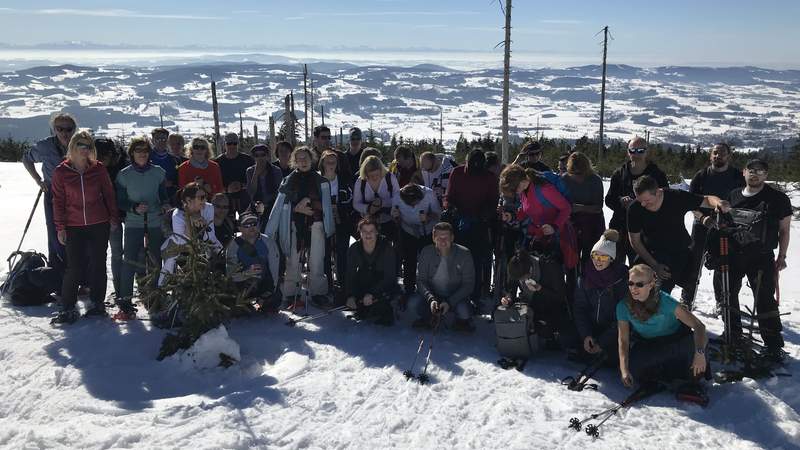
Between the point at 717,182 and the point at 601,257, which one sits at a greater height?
the point at 717,182

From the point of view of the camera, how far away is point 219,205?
6.42 metres

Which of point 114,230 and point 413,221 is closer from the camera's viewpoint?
point 114,230

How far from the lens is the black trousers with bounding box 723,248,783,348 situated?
5059mm

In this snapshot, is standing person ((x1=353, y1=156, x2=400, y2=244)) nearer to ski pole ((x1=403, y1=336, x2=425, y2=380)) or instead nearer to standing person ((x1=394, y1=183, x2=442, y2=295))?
standing person ((x1=394, y1=183, x2=442, y2=295))

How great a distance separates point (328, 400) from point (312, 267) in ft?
8.01

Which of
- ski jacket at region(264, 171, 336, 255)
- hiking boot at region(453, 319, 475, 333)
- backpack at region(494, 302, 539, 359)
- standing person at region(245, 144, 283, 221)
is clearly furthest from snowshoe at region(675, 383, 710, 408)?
standing person at region(245, 144, 283, 221)

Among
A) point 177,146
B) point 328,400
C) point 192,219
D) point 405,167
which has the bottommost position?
point 328,400

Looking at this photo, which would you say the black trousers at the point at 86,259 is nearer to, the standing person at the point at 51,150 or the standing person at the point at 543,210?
the standing person at the point at 51,150

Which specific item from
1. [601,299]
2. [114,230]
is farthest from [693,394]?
[114,230]

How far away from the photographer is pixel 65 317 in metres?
6.07

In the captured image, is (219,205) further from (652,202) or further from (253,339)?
(652,202)

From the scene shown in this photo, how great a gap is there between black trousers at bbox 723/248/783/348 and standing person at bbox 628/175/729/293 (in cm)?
45

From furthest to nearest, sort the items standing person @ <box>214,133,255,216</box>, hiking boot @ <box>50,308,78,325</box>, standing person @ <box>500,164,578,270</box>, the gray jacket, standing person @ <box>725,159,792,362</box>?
1. standing person @ <box>214,133,255,216</box>
2. hiking boot @ <box>50,308,78,325</box>
3. the gray jacket
4. standing person @ <box>500,164,578,270</box>
5. standing person @ <box>725,159,792,362</box>

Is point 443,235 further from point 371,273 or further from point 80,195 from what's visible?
point 80,195
